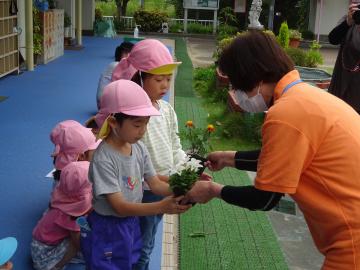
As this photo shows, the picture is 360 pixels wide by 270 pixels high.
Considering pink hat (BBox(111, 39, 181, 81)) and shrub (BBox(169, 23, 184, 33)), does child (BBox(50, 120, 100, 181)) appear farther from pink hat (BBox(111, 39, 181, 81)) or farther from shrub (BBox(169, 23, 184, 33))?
shrub (BBox(169, 23, 184, 33))

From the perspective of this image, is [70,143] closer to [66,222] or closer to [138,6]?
[66,222]

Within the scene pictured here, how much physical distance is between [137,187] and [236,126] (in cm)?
456

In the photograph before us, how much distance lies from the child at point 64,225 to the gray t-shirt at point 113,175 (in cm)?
81

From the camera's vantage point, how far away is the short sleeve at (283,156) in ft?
6.22

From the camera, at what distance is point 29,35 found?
10.9 meters

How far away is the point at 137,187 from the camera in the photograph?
2588 mm

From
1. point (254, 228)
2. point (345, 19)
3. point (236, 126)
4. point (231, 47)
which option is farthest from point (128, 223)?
point (236, 126)

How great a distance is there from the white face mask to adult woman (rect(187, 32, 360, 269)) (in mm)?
62

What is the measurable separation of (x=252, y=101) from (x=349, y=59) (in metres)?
2.54

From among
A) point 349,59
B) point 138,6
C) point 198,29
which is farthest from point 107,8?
point 349,59

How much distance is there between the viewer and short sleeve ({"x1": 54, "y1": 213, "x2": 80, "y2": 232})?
10.8 feet

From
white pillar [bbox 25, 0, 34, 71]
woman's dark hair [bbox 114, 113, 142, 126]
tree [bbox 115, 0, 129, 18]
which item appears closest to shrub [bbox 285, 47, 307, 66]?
white pillar [bbox 25, 0, 34, 71]

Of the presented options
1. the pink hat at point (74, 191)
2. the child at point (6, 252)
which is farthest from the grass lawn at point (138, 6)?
the child at point (6, 252)

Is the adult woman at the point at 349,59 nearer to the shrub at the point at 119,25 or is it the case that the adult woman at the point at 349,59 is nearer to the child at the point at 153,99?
the child at the point at 153,99
